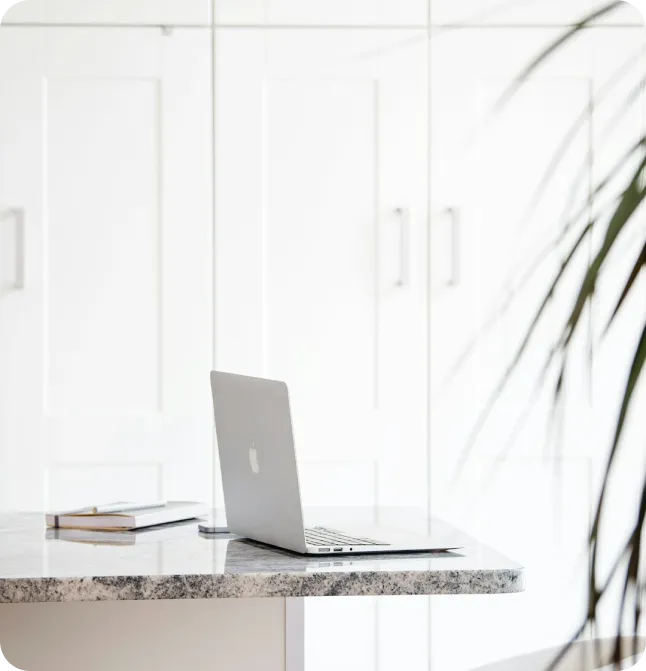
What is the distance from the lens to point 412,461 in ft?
8.76

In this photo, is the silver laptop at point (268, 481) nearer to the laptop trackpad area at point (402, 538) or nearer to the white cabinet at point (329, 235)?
the laptop trackpad area at point (402, 538)

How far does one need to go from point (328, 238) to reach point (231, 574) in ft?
5.25

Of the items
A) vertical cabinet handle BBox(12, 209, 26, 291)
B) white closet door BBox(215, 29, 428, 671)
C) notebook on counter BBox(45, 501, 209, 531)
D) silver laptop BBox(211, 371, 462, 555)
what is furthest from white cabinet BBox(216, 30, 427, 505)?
silver laptop BBox(211, 371, 462, 555)

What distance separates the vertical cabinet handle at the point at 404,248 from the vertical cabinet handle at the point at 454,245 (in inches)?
4.3

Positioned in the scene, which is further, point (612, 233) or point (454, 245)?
point (454, 245)

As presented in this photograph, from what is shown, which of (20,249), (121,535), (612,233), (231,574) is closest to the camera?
(612,233)

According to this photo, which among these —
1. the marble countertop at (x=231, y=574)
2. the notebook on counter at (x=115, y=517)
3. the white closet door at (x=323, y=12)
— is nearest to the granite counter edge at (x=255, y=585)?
the marble countertop at (x=231, y=574)

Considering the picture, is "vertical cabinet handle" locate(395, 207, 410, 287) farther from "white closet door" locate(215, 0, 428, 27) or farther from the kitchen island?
the kitchen island

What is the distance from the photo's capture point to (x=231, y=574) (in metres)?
1.17

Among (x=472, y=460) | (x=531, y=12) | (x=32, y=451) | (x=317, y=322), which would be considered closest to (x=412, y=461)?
(x=472, y=460)

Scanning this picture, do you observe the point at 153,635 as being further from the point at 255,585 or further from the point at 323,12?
the point at 323,12

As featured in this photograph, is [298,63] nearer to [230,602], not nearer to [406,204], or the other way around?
[406,204]

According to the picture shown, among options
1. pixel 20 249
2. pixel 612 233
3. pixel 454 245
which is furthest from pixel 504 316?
pixel 612 233

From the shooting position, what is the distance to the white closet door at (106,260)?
264 centimetres
